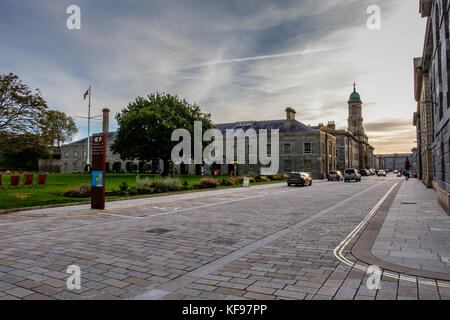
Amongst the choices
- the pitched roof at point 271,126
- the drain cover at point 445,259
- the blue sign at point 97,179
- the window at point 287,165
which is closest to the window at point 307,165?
the window at point 287,165

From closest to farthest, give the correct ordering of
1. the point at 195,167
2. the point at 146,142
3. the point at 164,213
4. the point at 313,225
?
the point at 313,225
the point at 164,213
the point at 146,142
the point at 195,167

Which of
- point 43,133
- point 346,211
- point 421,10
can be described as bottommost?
point 346,211

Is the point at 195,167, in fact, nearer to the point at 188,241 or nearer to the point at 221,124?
the point at 221,124

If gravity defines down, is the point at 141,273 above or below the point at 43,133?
below

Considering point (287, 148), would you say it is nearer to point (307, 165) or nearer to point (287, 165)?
point (287, 165)

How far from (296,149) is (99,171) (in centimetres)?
4746

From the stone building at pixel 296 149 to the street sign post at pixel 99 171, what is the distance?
44.4m

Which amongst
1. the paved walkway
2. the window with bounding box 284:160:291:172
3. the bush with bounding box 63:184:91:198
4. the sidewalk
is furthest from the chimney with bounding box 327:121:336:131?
the paved walkway

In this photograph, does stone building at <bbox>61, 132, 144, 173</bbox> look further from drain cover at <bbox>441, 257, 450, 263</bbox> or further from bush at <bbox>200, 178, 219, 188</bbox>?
drain cover at <bbox>441, 257, 450, 263</bbox>

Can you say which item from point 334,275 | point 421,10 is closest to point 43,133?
point 334,275

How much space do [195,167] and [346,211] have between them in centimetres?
5557

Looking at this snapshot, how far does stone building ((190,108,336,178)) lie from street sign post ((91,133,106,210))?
4445 centimetres

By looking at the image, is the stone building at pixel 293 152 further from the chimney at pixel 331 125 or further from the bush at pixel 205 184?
the bush at pixel 205 184
